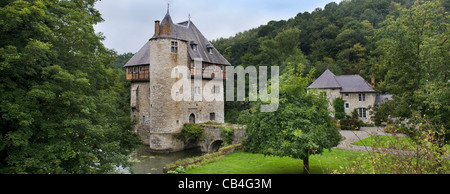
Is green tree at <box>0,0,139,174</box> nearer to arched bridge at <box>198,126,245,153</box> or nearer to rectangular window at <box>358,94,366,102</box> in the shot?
arched bridge at <box>198,126,245,153</box>

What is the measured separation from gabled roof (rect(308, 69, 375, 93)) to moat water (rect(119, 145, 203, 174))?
16.9 m

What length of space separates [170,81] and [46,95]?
52.0 ft

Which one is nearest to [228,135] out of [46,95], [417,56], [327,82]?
[417,56]

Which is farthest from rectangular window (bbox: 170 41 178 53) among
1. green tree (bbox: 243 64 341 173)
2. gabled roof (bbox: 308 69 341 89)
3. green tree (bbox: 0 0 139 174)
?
gabled roof (bbox: 308 69 341 89)

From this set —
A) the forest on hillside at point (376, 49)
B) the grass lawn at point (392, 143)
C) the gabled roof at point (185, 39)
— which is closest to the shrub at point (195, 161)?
the forest on hillside at point (376, 49)

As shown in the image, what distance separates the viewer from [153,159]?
21.0 meters

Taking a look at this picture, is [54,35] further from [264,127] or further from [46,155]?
[264,127]

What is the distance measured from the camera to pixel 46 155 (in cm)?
766

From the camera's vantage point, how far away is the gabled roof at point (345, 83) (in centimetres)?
2995

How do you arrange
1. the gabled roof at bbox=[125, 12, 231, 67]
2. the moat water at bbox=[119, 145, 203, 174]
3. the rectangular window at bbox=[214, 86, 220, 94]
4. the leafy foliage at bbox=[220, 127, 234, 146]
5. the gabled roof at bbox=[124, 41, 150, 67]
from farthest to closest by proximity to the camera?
the rectangular window at bbox=[214, 86, 220, 94] → the gabled roof at bbox=[124, 41, 150, 67] → the gabled roof at bbox=[125, 12, 231, 67] → the leafy foliage at bbox=[220, 127, 234, 146] → the moat water at bbox=[119, 145, 203, 174]

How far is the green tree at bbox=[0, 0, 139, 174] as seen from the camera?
7.27 meters

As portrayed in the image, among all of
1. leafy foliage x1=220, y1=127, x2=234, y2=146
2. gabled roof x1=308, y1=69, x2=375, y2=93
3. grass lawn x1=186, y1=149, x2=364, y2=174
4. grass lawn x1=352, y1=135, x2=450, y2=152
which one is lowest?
grass lawn x1=186, y1=149, x2=364, y2=174

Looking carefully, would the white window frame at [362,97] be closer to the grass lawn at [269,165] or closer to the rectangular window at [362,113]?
the rectangular window at [362,113]

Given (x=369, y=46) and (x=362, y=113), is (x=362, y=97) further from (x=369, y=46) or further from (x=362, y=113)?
(x=369, y=46)
